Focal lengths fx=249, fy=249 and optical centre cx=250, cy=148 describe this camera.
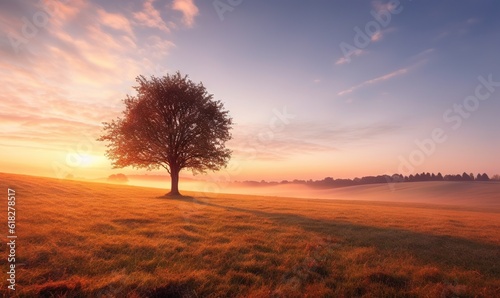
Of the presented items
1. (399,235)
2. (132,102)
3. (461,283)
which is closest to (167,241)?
(461,283)

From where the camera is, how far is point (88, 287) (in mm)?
6250

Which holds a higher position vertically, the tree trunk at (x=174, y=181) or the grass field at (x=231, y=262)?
the tree trunk at (x=174, y=181)

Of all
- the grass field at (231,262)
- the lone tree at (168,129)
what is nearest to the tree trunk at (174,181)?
the lone tree at (168,129)

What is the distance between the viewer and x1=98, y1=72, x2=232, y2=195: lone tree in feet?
113

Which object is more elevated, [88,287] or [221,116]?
[221,116]

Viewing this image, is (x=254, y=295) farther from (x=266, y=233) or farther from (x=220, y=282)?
(x=266, y=233)

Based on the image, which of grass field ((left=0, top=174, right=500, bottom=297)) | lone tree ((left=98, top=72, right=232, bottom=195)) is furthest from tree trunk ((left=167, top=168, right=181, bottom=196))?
grass field ((left=0, top=174, right=500, bottom=297))

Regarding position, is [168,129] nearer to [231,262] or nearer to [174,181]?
[174,181]

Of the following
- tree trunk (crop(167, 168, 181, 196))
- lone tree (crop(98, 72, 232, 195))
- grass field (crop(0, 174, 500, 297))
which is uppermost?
lone tree (crop(98, 72, 232, 195))

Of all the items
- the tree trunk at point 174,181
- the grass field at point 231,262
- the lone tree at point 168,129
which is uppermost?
the lone tree at point 168,129

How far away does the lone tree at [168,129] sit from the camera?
113ft

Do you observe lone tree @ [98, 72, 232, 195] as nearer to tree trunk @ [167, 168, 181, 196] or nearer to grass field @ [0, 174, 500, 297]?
tree trunk @ [167, 168, 181, 196]

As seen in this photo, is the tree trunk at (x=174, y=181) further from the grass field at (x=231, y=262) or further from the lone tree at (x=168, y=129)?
the grass field at (x=231, y=262)

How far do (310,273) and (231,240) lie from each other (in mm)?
4759
